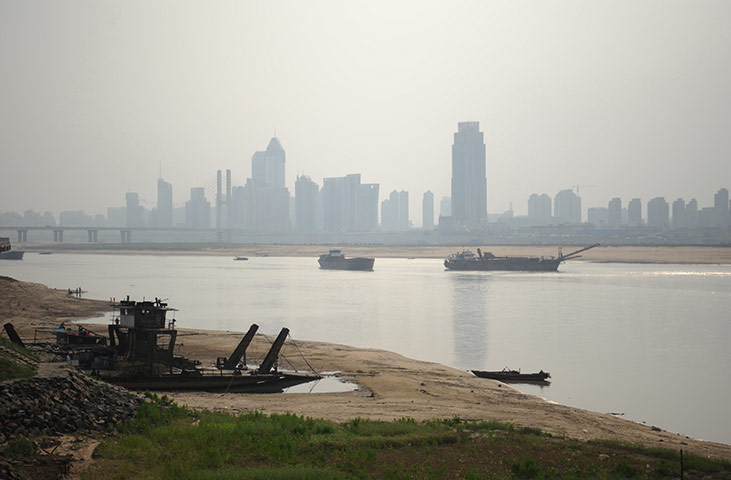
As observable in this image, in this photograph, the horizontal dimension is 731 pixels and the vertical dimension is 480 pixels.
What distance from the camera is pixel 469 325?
161 ft

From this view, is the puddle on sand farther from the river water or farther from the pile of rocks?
the pile of rocks

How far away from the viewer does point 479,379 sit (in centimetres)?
2841

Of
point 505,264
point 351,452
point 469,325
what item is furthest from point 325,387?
point 505,264

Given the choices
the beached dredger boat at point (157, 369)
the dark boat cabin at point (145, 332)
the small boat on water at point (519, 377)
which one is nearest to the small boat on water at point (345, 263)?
the small boat on water at point (519, 377)

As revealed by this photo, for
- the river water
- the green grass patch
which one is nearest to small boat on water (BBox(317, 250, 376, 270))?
the river water

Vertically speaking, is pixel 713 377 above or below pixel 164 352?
below

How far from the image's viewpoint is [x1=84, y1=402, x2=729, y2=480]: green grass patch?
13672mm

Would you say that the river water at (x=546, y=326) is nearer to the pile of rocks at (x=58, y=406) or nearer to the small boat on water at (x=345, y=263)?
the pile of rocks at (x=58, y=406)

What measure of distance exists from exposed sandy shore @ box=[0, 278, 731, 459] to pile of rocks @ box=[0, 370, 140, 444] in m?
4.37

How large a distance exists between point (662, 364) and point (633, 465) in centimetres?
2112

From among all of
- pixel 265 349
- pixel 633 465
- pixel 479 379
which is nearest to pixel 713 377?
pixel 479 379

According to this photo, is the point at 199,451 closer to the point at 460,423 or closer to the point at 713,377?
the point at 460,423

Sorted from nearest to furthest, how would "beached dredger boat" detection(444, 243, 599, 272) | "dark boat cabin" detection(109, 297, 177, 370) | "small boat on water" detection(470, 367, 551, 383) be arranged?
"dark boat cabin" detection(109, 297, 177, 370)
"small boat on water" detection(470, 367, 551, 383)
"beached dredger boat" detection(444, 243, 599, 272)

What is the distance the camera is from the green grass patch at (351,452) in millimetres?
13672
